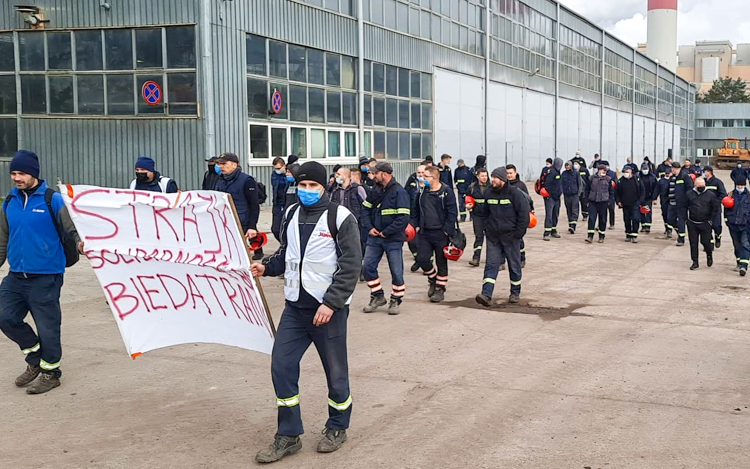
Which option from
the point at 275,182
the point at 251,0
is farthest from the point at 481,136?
the point at 275,182

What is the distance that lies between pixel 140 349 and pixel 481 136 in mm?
30964

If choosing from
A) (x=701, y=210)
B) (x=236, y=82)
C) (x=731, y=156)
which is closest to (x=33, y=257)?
(x=701, y=210)

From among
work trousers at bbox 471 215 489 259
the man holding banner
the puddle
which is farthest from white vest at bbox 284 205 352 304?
work trousers at bbox 471 215 489 259

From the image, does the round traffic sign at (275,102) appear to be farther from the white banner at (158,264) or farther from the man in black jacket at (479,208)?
the white banner at (158,264)

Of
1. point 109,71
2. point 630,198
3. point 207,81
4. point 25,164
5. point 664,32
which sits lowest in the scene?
point 630,198

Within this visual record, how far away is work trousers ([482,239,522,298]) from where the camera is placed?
1038 centimetres

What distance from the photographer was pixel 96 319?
31.6 ft

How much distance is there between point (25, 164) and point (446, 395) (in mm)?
3963

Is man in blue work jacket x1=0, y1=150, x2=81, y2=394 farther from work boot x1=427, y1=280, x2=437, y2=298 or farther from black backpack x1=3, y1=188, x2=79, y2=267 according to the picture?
work boot x1=427, y1=280, x2=437, y2=298

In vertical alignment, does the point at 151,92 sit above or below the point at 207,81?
below

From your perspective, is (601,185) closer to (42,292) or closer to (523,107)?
(42,292)

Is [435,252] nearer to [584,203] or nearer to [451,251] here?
[451,251]

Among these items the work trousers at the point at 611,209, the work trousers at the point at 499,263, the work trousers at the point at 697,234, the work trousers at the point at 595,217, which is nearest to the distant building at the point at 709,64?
the work trousers at the point at 611,209

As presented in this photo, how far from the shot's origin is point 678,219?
1767 cm
